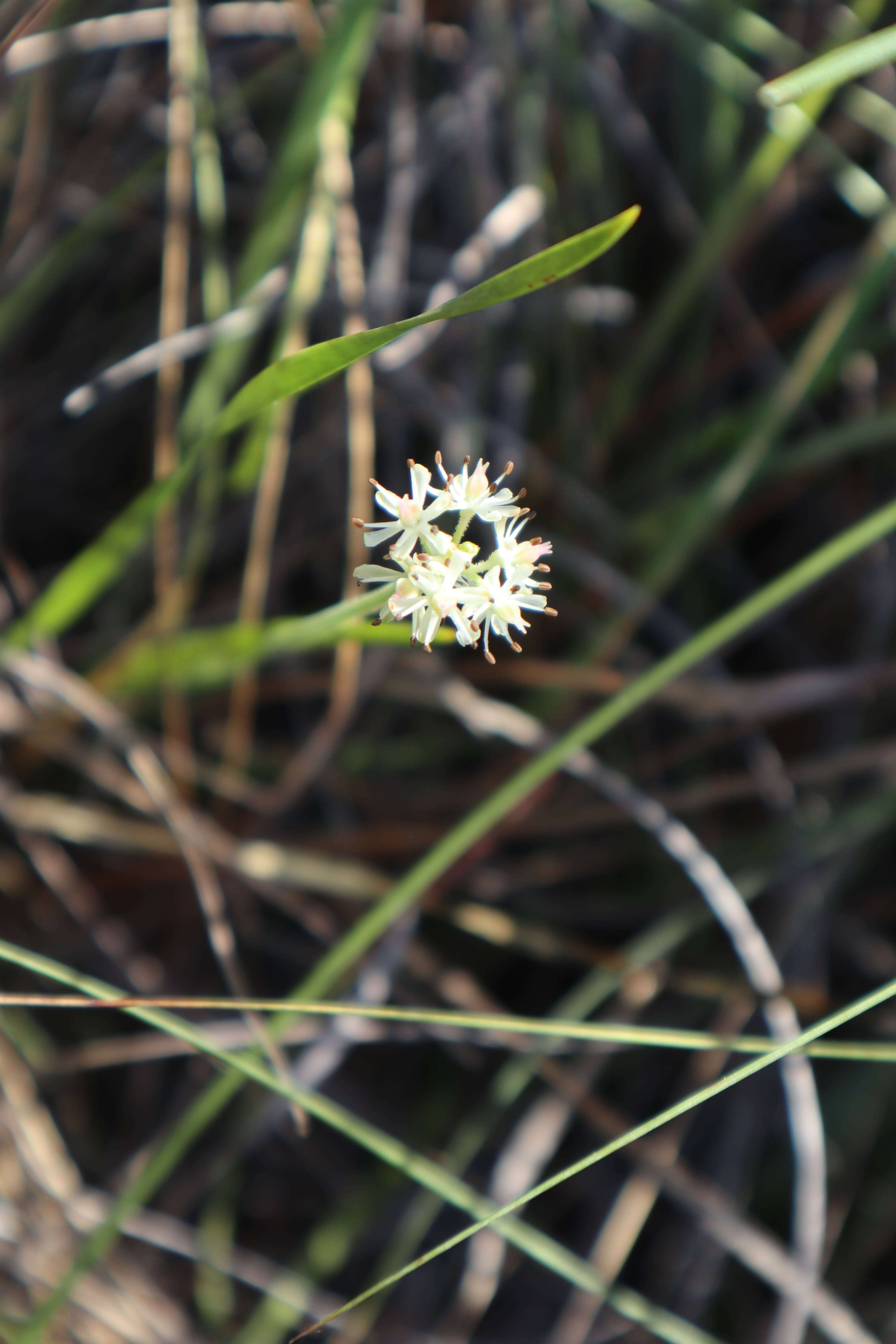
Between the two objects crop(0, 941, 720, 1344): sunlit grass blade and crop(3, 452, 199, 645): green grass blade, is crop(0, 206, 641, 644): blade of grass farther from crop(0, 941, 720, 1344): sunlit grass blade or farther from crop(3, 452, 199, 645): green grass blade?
crop(0, 941, 720, 1344): sunlit grass blade

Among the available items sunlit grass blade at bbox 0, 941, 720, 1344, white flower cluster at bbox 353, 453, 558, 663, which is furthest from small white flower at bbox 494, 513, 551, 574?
sunlit grass blade at bbox 0, 941, 720, 1344

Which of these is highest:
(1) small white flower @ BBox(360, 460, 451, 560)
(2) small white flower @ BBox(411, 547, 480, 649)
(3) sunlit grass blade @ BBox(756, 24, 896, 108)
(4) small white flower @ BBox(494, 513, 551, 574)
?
(3) sunlit grass blade @ BBox(756, 24, 896, 108)

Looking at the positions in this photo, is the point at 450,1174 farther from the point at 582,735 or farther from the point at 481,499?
the point at 481,499

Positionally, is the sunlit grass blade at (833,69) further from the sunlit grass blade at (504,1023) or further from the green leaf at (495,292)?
the sunlit grass blade at (504,1023)

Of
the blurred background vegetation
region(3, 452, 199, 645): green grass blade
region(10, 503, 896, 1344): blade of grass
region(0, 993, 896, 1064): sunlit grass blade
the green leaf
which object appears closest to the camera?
the green leaf

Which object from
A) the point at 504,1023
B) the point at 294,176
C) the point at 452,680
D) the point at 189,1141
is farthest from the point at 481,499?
the point at 189,1141

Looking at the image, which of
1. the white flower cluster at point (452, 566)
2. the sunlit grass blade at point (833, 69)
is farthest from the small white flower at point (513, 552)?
the sunlit grass blade at point (833, 69)
